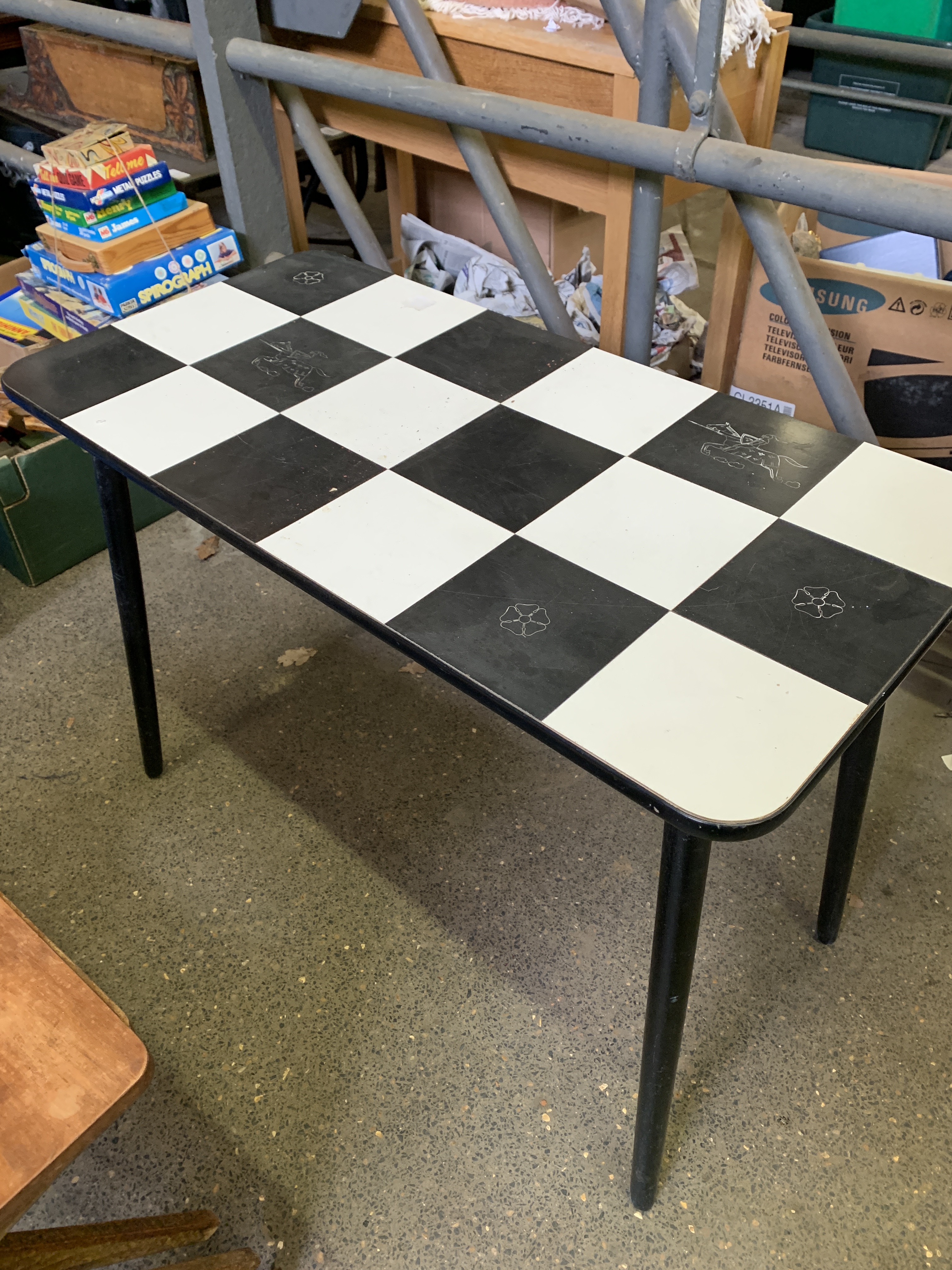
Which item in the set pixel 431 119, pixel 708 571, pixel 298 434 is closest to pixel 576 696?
pixel 708 571

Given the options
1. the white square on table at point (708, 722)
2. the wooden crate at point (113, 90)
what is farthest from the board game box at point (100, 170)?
the white square on table at point (708, 722)

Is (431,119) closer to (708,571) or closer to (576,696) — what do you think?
(708,571)

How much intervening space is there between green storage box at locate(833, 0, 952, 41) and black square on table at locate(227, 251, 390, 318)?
9.68ft

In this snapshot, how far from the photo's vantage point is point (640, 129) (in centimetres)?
135

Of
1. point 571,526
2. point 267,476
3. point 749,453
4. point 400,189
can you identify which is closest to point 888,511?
point 749,453

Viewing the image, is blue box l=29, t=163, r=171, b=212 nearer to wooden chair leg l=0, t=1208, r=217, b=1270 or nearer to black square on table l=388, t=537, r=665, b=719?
black square on table l=388, t=537, r=665, b=719

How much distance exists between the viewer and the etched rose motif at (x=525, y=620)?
863 mm

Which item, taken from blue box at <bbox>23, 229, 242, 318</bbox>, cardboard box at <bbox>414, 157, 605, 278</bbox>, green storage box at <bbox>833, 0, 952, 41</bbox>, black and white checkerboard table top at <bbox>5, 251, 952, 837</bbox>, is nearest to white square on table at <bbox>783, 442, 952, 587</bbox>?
black and white checkerboard table top at <bbox>5, 251, 952, 837</bbox>

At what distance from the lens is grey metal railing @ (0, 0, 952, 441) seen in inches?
47.9

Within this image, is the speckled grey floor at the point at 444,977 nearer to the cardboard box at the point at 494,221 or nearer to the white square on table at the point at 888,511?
the white square on table at the point at 888,511

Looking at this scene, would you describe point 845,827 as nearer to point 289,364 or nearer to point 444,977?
point 444,977

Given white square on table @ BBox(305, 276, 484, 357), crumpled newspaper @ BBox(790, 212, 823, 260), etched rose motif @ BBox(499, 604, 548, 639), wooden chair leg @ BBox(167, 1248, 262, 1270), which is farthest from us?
crumpled newspaper @ BBox(790, 212, 823, 260)

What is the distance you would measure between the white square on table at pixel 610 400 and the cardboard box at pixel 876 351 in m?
0.46

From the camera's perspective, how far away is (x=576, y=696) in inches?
31.4
